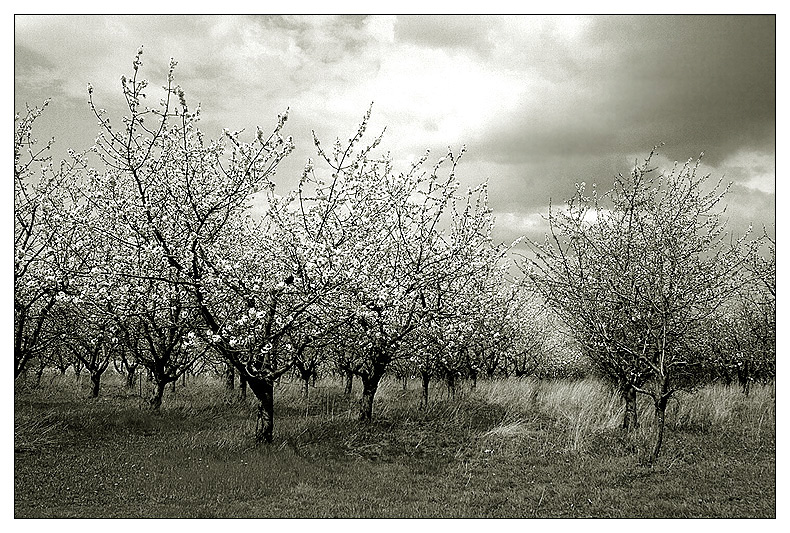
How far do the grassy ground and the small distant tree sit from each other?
1.28 metres

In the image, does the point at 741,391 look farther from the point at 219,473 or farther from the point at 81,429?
the point at 81,429

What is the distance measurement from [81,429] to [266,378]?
5999mm

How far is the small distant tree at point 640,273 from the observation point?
1015 centimetres

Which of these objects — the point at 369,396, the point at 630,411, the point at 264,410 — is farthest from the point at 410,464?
the point at 630,411

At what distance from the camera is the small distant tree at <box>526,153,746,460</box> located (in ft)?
33.3

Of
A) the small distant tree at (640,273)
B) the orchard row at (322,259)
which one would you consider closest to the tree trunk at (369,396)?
the orchard row at (322,259)

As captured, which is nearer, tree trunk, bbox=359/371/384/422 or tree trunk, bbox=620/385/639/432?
tree trunk, bbox=620/385/639/432

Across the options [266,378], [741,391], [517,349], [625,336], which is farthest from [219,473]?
[517,349]

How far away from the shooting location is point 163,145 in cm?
973

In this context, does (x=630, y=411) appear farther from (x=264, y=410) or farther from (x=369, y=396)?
(x=264, y=410)

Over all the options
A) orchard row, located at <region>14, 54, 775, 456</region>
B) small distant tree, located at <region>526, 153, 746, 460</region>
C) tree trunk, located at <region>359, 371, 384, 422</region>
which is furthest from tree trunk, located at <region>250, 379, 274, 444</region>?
small distant tree, located at <region>526, 153, 746, 460</region>

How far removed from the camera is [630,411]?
41.7ft

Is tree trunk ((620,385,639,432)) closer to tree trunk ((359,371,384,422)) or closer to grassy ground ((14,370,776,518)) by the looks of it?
grassy ground ((14,370,776,518))

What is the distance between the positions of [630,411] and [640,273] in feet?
13.5
